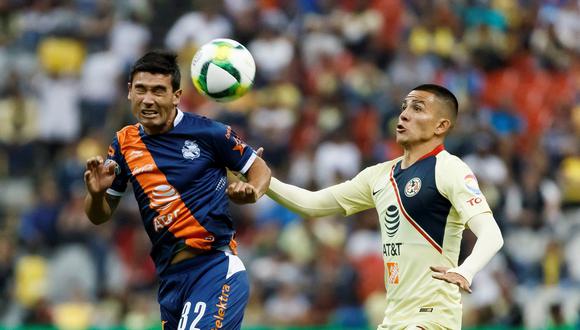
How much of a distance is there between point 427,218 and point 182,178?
1.70m

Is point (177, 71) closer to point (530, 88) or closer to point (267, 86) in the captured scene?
point (267, 86)

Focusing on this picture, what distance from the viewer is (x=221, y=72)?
8.40 m

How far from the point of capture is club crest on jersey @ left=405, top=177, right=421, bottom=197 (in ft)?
26.5

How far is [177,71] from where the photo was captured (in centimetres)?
816

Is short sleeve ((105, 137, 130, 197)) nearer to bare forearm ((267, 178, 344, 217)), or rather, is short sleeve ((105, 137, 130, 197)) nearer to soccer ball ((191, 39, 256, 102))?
soccer ball ((191, 39, 256, 102))

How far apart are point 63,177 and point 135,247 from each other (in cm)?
153

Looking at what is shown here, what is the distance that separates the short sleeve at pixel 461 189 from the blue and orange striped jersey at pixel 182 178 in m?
1.34

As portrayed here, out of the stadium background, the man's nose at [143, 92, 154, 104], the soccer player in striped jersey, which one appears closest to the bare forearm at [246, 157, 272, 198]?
the soccer player in striped jersey

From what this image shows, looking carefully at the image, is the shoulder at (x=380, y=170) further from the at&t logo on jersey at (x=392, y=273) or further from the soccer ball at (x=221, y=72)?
the soccer ball at (x=221, y=72)

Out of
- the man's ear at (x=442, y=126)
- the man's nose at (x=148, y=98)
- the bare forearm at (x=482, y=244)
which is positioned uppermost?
the man's nose at (x=148, y=98)

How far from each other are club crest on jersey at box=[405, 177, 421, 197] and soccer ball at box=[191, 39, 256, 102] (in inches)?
55.0

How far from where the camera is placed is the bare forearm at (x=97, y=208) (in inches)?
314

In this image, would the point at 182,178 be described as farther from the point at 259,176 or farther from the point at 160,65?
the point at 160,65

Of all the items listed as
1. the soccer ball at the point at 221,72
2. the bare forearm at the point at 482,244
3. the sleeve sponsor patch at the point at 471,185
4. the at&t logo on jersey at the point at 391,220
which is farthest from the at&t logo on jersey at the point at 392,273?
the soccer ball at the point at 221,72
